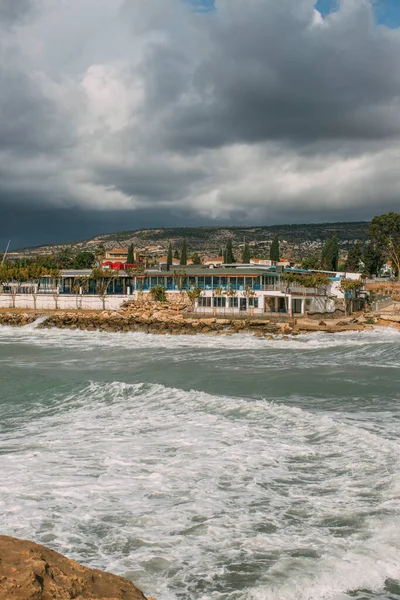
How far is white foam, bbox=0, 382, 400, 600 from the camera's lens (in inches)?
254

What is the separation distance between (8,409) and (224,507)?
989 cm

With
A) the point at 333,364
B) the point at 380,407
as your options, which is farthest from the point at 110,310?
the point at 380,407

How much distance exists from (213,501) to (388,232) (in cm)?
8340

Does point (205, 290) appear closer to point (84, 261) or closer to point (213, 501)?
point (213, 501)

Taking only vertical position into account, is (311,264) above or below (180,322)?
above

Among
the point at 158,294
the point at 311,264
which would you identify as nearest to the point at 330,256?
the point at 311,264

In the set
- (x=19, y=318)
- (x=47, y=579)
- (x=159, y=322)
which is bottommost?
(x=19, y=318)

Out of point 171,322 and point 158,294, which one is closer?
point 171,322

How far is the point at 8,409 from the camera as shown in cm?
1625

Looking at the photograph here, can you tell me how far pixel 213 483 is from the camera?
→ 30.8ft

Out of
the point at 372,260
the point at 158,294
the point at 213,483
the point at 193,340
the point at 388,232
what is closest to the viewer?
the point at 213,483

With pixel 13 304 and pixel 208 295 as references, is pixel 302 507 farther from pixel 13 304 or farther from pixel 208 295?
pixel 13 304

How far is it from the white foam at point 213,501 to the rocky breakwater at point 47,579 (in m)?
1.59

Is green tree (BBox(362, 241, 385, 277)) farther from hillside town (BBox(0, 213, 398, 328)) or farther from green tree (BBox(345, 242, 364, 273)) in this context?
hillside town (BBox(0, 213, 398, 328))
